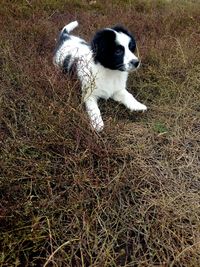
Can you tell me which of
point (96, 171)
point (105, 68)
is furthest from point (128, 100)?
point (96, 171)

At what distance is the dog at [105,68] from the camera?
3307 millimetres

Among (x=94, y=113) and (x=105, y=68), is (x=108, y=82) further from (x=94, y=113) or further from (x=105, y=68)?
(x=94, y=113)

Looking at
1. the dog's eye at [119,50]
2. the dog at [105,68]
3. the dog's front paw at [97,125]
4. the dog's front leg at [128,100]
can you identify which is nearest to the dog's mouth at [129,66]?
the dog at [105,68]

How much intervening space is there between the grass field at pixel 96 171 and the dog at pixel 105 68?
0.36ft

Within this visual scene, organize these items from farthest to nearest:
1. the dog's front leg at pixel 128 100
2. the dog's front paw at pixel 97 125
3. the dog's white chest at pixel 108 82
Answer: the dog's front leg at pixel 128 100, the dog's white chest at pixel 108 82, the dog's front paw at pixel 97 125

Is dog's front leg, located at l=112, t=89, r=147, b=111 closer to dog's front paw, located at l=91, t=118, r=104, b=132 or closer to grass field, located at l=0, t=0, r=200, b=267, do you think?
grass field, located at l=0, t=0, r=200, b=267

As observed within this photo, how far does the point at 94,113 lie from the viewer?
129 inches

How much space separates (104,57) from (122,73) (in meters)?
0.30

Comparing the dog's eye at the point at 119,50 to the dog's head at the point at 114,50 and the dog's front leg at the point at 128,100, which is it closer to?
the dog's head at the point at 114,50

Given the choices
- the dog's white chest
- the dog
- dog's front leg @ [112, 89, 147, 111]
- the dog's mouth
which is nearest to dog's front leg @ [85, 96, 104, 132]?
the dog

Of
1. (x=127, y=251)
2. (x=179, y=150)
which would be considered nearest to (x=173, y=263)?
(x=127, y=251)

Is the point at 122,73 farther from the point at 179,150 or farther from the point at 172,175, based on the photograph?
the point at 172,175

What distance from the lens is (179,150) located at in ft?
10.4

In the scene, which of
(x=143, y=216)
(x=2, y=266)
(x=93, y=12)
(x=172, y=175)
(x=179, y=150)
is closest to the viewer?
(x=2, y=266)
